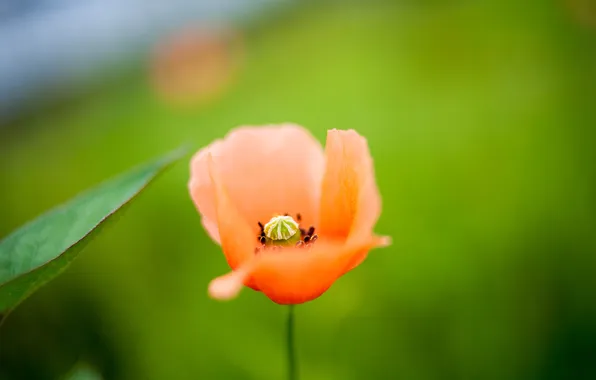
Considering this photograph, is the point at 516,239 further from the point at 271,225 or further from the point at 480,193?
the point at 271,225

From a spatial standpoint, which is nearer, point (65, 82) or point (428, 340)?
point (428, 340)

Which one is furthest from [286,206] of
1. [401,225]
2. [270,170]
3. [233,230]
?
[401,225]

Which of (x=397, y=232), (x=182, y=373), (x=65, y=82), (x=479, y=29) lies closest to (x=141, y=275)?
(x=182, y=373)

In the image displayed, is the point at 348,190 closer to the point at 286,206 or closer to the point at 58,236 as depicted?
the point at 286,206

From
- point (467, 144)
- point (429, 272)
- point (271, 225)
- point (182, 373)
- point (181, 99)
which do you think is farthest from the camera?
point (181, 99)

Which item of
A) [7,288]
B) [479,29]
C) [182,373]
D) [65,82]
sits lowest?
[7,288]

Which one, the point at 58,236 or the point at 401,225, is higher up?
the point at 401,225

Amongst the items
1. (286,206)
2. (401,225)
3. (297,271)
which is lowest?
(297,271)
